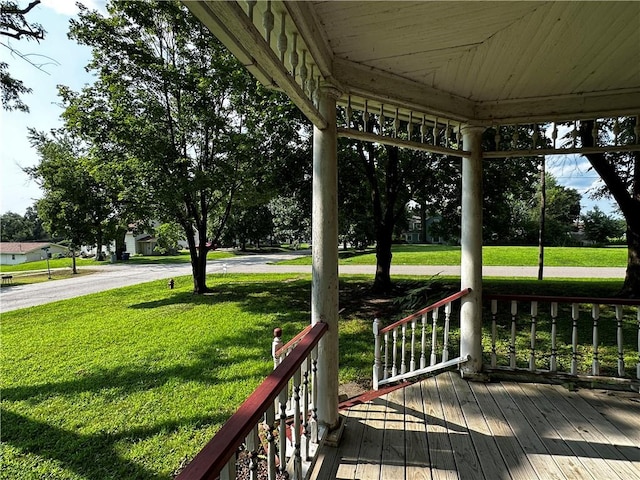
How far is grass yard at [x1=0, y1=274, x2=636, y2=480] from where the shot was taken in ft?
10.5

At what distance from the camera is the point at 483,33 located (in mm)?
1816

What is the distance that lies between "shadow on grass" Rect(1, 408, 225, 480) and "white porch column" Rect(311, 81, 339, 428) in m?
1.72

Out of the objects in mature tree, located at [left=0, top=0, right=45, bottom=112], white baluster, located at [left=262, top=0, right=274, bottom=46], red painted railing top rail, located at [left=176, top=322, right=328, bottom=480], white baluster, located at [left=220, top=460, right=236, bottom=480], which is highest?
mature tree, located at [left=0, top=0, right=45, bottom=112]

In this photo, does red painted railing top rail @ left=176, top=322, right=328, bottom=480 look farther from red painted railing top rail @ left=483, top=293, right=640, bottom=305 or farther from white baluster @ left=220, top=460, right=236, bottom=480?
red painted railing top rail @ left=483, top=293, right=640, bottom=305

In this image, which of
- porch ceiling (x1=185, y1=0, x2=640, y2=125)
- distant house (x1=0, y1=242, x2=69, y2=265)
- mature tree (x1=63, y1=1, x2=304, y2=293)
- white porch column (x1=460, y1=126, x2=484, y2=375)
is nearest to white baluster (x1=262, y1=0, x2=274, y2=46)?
porch ceiling (x1=185, y1=0, x2=640, y2=125)

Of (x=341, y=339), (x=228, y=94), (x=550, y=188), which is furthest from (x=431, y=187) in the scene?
(x=550, y=188)

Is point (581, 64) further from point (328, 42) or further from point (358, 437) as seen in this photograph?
point (358, 437)

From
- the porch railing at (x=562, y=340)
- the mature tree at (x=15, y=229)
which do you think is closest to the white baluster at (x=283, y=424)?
the porch railing at (x=562, y=340)

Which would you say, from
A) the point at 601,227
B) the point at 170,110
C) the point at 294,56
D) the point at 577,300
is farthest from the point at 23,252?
the point at 601,227

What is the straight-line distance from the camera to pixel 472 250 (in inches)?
125

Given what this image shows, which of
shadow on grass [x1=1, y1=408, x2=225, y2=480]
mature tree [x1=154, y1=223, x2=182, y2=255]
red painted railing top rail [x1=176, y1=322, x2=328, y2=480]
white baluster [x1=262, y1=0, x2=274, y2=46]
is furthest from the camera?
mature tree [x1=154, y1=223, x2=182, y2=255]

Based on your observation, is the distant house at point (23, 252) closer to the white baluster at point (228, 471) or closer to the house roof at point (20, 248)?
the house roof at point (20, 248)

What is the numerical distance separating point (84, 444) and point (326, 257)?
322 cm

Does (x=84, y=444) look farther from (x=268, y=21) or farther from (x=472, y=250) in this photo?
(x=472, y=250)
